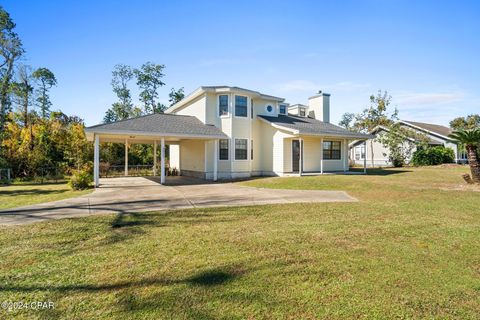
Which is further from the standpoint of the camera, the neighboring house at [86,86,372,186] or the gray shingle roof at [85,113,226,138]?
the neighboring house at [86,86,372,186]

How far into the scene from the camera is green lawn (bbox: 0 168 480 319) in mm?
3086

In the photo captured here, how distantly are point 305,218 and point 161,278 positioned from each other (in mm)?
4496

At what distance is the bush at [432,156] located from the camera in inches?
1096

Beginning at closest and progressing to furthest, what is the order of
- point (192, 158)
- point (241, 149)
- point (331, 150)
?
point (241, 149)
point (192, 158)
point (331, 150)

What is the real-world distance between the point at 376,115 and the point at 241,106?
22.3 m

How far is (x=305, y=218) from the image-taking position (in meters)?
7.22

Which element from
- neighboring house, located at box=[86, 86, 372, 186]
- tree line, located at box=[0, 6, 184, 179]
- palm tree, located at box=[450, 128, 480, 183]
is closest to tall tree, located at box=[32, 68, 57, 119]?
tree line, located at box=[0, 6, 184, 179]

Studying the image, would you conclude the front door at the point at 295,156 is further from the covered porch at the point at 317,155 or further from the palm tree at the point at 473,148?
the palm tree at the point at 473,148

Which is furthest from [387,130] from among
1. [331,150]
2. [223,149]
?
[223,149]

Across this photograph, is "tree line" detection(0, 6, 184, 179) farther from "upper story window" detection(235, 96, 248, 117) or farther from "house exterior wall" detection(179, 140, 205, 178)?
"upper story window" detection(235, 96, 248, 117)

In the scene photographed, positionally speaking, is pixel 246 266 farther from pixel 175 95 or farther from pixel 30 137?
pixel 175 95

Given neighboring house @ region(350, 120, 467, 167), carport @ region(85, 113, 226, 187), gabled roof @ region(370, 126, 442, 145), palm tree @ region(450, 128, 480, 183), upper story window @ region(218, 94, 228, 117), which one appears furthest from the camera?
neighboring house @ region(350, 120, 467, 167)

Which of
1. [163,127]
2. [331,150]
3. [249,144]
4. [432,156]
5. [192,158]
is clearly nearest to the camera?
[163,127]

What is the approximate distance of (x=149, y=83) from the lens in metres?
40.3
